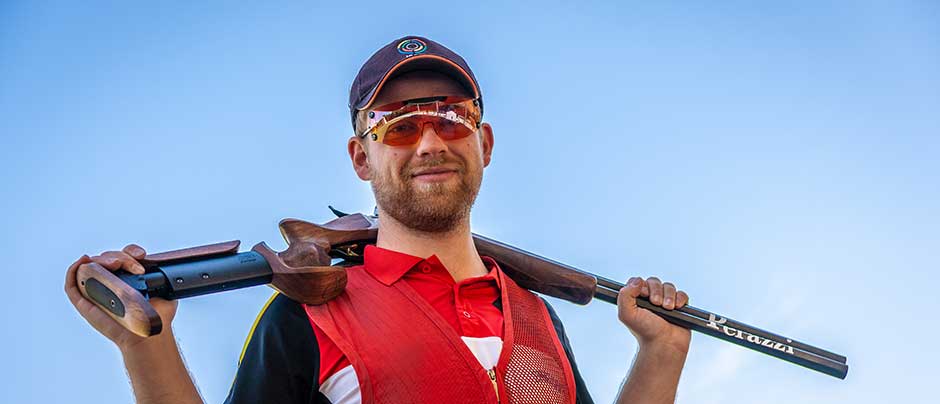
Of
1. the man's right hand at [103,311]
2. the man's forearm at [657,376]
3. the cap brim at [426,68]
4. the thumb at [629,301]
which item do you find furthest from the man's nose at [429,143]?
the man's forearm at [657,376]

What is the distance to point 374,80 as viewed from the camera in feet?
14.0

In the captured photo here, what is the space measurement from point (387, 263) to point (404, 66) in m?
0.82

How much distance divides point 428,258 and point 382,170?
413mm

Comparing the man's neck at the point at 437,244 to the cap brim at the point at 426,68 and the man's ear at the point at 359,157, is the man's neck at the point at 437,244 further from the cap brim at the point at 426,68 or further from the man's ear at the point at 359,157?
the cap brim at the point at 426,68

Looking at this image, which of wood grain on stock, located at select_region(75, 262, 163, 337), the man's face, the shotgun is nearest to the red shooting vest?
the shotgun

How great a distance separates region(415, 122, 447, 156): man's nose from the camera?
421 centimetres

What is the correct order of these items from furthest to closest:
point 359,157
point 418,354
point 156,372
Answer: point 359,157
point 418,354
point 156,372

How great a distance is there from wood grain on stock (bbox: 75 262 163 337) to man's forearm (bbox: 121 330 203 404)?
0.66 feet

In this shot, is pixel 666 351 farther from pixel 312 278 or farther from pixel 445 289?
pixel 312 278

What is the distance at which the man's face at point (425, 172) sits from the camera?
166 inches

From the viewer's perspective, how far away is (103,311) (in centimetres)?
328

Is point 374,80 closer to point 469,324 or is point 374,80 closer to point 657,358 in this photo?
point 469,324

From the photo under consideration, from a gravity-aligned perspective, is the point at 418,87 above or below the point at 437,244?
above

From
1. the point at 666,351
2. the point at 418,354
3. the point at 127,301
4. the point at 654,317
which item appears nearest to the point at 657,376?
the point at 666,351
